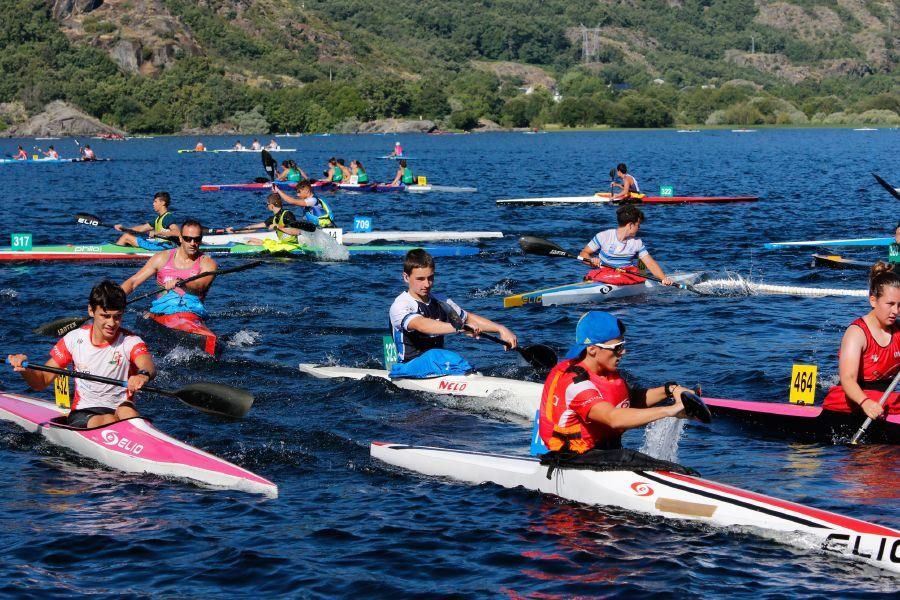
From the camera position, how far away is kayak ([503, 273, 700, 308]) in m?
22.3

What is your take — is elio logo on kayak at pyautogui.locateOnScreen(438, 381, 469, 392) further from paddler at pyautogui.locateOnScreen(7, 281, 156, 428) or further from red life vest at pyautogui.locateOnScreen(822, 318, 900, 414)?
red life vest at pyautogui.locateOnScreen(822, 318, 900, 414)

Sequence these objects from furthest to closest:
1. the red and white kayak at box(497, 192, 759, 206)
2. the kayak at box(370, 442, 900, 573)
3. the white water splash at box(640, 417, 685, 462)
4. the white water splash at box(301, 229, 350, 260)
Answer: the red and white kayak at box(497, 192, 759, 206), the white water splash at box(301, 229, 350, 260), the white water splash at box(640, 417, 685, 462), the kayak at box(370, 442, 900, 573)

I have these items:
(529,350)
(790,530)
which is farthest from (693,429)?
(790,530)

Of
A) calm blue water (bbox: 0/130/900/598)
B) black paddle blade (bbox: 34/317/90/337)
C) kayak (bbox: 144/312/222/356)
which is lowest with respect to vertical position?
calm blue water (bbox: 0/130/900/598)

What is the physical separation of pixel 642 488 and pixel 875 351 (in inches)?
136

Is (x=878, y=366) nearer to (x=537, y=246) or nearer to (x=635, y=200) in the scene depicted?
(x=537, y=246)

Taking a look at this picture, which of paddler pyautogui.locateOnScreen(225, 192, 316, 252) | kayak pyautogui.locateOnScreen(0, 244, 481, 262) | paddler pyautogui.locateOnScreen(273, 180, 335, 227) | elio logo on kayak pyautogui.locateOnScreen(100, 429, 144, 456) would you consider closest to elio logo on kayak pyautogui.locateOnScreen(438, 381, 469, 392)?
elio logo on kayak pyautogui.locateOnScreen(100, 429, 144, 456)

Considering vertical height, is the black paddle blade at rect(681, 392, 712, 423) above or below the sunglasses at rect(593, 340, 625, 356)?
below

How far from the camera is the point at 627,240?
21.4 meters

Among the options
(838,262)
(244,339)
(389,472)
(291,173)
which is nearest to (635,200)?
(291,173)

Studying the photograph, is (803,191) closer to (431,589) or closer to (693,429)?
(693,429)

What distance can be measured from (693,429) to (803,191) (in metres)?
41.8

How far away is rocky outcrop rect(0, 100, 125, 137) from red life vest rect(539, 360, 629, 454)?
6457 inches

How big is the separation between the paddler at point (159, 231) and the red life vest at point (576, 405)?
40.6ft
